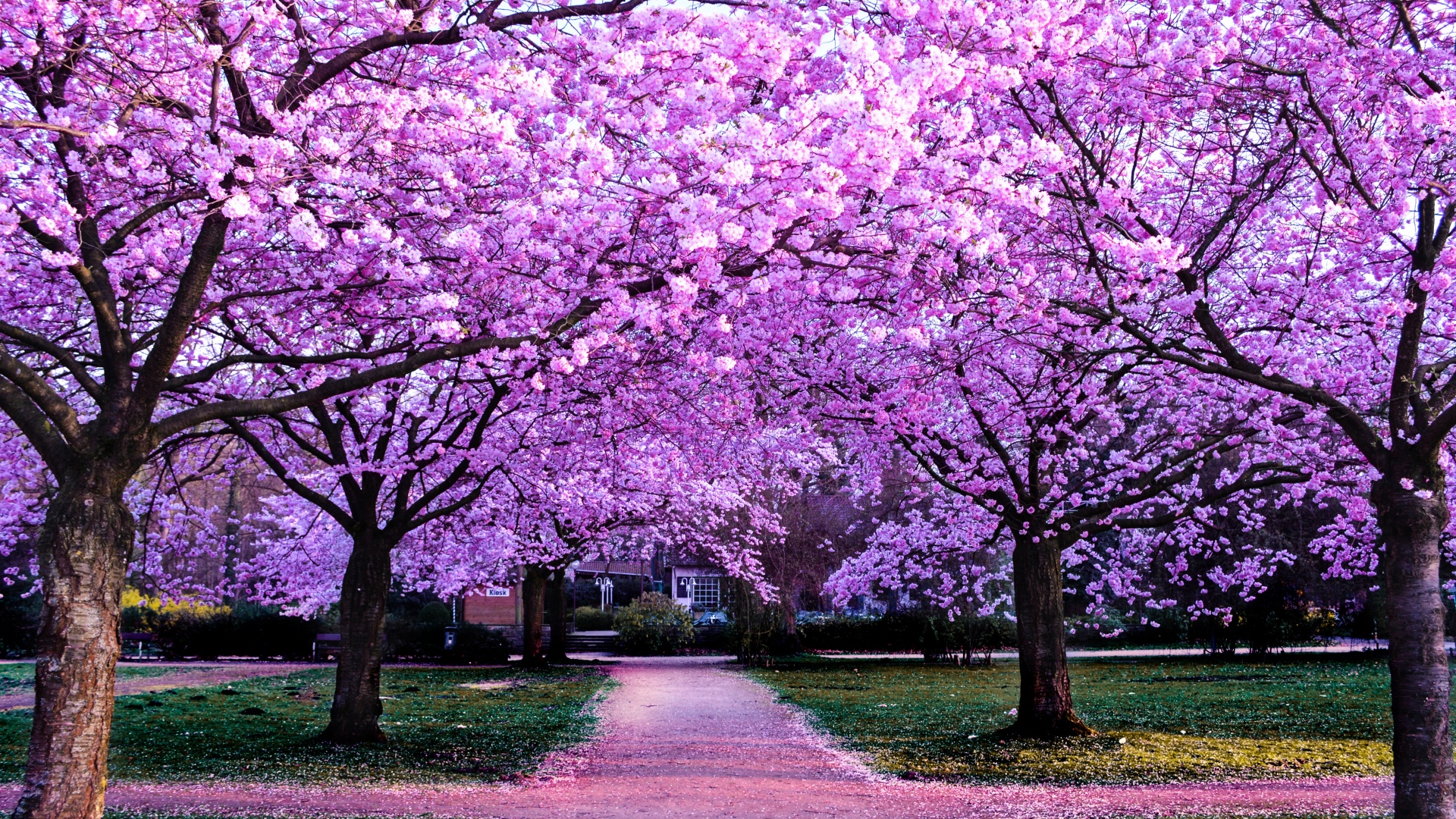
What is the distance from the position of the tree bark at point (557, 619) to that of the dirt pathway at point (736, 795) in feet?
51.5

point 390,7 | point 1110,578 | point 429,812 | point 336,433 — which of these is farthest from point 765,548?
point 390,7

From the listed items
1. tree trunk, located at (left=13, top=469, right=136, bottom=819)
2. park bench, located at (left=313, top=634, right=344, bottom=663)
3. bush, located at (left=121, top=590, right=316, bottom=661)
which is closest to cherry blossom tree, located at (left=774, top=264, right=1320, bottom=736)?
tree trunk, located at (left=13, top=469, right=136, bottom=819)

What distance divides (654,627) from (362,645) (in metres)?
19.4

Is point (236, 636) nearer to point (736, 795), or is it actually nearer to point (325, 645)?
point (325, 645)

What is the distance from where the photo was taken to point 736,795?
28.3 ft

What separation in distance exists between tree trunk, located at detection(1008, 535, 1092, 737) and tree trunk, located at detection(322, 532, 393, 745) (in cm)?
704

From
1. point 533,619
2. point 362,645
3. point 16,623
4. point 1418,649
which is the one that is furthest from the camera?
point 16,623

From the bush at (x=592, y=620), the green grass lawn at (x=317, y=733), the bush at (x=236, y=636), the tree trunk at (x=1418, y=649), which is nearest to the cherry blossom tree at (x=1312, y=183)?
the tree trunk at (x=1418, y=649)

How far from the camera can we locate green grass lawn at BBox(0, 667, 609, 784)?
9367 mm

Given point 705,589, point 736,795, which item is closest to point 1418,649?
point 736,795

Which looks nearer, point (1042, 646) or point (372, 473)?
point (372, 473)

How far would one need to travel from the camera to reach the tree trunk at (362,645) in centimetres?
1096

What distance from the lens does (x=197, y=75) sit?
668 centimetres

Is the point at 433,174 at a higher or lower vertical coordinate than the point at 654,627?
higher
